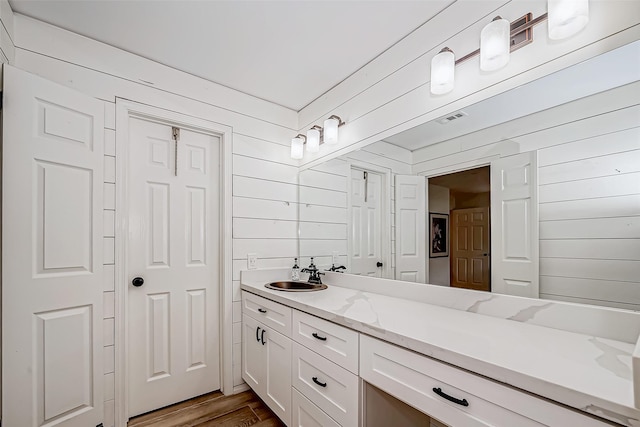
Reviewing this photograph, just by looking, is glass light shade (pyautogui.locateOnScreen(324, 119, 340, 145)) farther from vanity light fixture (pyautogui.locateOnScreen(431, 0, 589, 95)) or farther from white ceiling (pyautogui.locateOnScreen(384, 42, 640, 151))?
vanity light fixture (pyautogui.locateOnScreen(431, 0, 589, 95))

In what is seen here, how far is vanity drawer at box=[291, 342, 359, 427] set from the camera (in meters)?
1.28

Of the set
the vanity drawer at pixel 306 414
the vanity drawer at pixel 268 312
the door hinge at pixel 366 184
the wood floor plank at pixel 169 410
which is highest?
the door hinge at pixel 366 184

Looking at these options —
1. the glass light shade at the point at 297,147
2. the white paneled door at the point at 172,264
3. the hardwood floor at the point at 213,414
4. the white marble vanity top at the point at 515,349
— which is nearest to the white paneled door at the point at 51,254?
the white paneled door at the point at 172,264

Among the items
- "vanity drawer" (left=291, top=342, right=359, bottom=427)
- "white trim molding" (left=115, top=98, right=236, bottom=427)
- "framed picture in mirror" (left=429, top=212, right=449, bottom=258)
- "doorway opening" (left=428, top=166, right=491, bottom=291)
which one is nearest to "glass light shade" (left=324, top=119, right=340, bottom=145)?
"white trim molding" (left=115, top=98, right=236, bottom=427)

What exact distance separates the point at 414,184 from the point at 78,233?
6.46ft

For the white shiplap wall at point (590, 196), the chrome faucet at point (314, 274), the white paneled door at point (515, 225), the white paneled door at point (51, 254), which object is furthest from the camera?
the chrome faucet at point (314, 274)

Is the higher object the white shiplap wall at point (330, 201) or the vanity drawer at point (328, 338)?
the white shiplap wall at point (330, 201)

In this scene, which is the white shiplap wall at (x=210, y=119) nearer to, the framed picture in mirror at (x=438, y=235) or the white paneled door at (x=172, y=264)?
the white paneled door at (x=172, y=264)

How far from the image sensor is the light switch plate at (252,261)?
2.42 metres

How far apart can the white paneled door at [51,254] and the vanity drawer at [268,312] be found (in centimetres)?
92

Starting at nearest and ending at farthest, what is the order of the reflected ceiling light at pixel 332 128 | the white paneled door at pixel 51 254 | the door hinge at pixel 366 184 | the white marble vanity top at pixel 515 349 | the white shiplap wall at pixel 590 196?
the white marble vanity top at pixel 515 349, the white shiplap wall at pixel 590 196, the white paneled door at pixel 51 254, the door hinge at pixel 366 184, the reflected ceiling light at pixel 332 128

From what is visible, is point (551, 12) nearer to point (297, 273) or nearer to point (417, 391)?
point (417, 391)

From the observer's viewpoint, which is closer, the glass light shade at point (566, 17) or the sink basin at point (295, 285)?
the glass light shade at point (566, 17)

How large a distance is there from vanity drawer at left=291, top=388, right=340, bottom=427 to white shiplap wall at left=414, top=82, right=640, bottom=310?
3.71 feet
